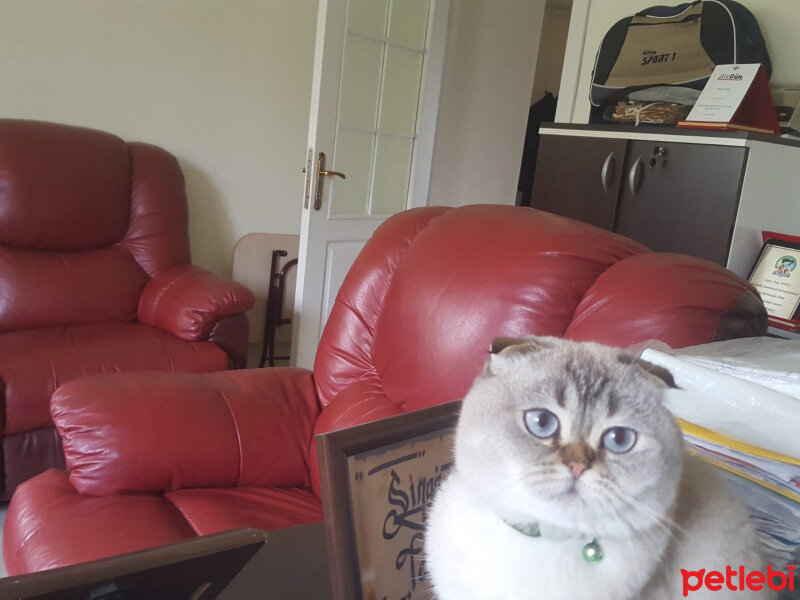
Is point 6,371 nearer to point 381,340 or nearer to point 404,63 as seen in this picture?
point 381,340

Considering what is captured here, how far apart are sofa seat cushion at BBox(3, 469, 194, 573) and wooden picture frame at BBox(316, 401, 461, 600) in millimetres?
588

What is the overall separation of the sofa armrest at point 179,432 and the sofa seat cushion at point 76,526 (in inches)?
2.0

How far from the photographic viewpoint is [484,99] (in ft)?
12.4

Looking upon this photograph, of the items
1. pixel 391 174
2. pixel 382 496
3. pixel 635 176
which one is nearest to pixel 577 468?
pixel 382 496

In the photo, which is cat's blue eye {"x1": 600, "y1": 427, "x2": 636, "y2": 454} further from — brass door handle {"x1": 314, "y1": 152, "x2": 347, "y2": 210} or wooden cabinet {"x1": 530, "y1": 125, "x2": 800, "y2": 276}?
brass door handle {"x1": 314, "y1": 152, "x2": 347, "y2": 210}

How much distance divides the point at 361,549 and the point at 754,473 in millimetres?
366

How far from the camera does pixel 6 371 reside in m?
1.95

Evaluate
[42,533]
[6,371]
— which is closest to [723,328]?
[42,533]

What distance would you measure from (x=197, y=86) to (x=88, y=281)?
3.68 feet

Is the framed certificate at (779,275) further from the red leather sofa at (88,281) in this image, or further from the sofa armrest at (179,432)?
the red leather sofa at (88,281)

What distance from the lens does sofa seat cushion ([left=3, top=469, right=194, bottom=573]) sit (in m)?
1.14

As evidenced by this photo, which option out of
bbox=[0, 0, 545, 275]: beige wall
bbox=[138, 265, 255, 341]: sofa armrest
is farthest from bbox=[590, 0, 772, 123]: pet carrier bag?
bbox=[138, 265, 255, 341]: sofa armrest

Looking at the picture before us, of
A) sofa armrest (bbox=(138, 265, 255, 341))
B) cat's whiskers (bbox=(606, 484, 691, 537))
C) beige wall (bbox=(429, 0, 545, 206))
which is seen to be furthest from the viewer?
beige wall (bbox=(429, 0, 545, 206))

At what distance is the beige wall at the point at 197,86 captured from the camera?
8.95 feet
